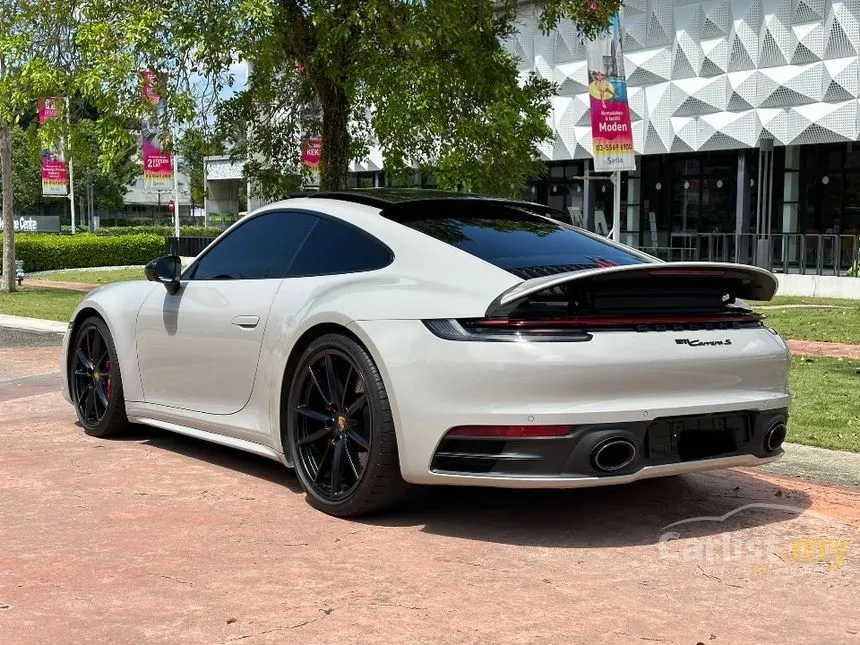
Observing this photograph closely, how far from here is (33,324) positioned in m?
15.4

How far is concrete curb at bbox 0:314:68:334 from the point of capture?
14617mm

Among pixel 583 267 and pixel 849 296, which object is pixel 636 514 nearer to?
pixel 583 267

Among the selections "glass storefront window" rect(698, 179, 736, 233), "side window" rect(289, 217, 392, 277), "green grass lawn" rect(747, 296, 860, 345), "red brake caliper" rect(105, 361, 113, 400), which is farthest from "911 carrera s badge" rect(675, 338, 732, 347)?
"glass storefront window" rect(698, 179, 736, 233)

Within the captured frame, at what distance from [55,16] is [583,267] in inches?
393

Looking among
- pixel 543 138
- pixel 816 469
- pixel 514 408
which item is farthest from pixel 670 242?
pixel 514 408

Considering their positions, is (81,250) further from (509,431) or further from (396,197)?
(509,431)

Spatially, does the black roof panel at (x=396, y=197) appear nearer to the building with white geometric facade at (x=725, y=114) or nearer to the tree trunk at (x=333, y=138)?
Result: the tree trunk at (x=333, y=138)

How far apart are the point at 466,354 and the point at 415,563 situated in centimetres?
85

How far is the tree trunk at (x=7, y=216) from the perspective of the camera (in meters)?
22.7

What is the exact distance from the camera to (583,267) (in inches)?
189

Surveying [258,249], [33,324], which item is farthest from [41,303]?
[258,249]

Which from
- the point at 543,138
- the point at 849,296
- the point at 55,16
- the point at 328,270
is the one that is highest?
the point at 55,16

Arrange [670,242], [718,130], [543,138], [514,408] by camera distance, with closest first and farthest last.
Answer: [514,408], [543,138], [718,130], [670,242]

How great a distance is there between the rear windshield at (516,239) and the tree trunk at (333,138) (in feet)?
19.6
